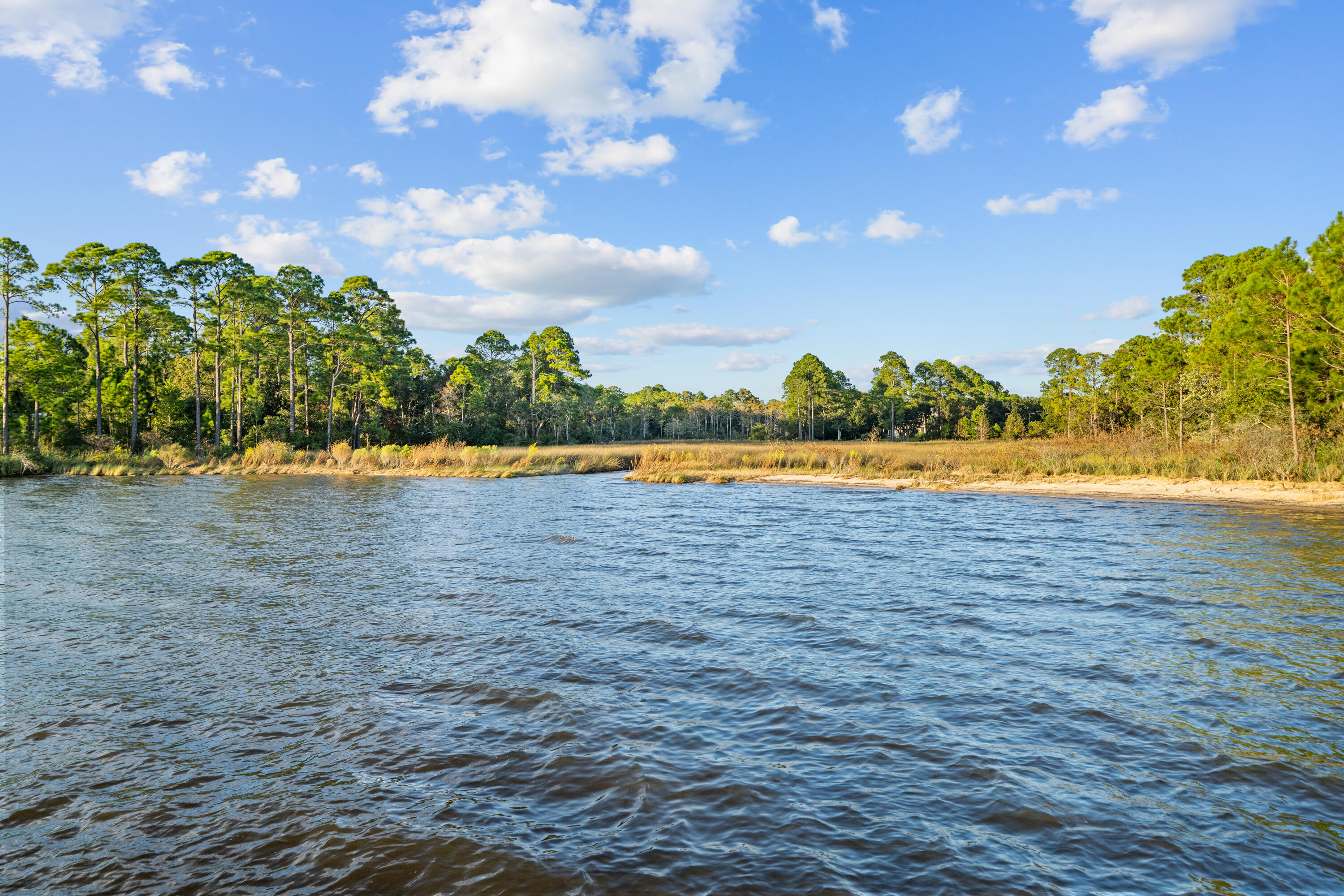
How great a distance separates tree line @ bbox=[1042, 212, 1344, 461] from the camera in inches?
894

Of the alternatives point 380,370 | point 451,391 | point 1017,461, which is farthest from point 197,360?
point 1017,461

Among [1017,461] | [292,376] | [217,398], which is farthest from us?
[292,376]

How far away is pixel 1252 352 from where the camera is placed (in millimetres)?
25672

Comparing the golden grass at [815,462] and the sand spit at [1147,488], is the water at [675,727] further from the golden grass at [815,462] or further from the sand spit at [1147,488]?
the golden grass at [815,462]

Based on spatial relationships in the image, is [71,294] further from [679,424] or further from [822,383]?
[822,383]

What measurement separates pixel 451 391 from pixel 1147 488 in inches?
2046

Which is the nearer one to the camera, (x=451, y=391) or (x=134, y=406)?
(x=134, y=406)

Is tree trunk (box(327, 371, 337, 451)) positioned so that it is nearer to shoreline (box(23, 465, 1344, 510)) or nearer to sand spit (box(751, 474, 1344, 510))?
shoreline (box(23, 465, 1344, 510))

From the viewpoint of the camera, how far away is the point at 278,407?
5253cm

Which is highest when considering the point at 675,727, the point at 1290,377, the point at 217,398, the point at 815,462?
the point at 217,398

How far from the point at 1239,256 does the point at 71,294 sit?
62.9 metres

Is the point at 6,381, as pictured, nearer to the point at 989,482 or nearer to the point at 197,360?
the point at 197,360

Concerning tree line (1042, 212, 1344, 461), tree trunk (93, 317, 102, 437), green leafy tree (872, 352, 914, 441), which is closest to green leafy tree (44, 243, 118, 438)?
tree trunk (93, 317, 102, 437)

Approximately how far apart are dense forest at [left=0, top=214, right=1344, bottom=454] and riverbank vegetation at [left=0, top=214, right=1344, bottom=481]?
5.7 inches
